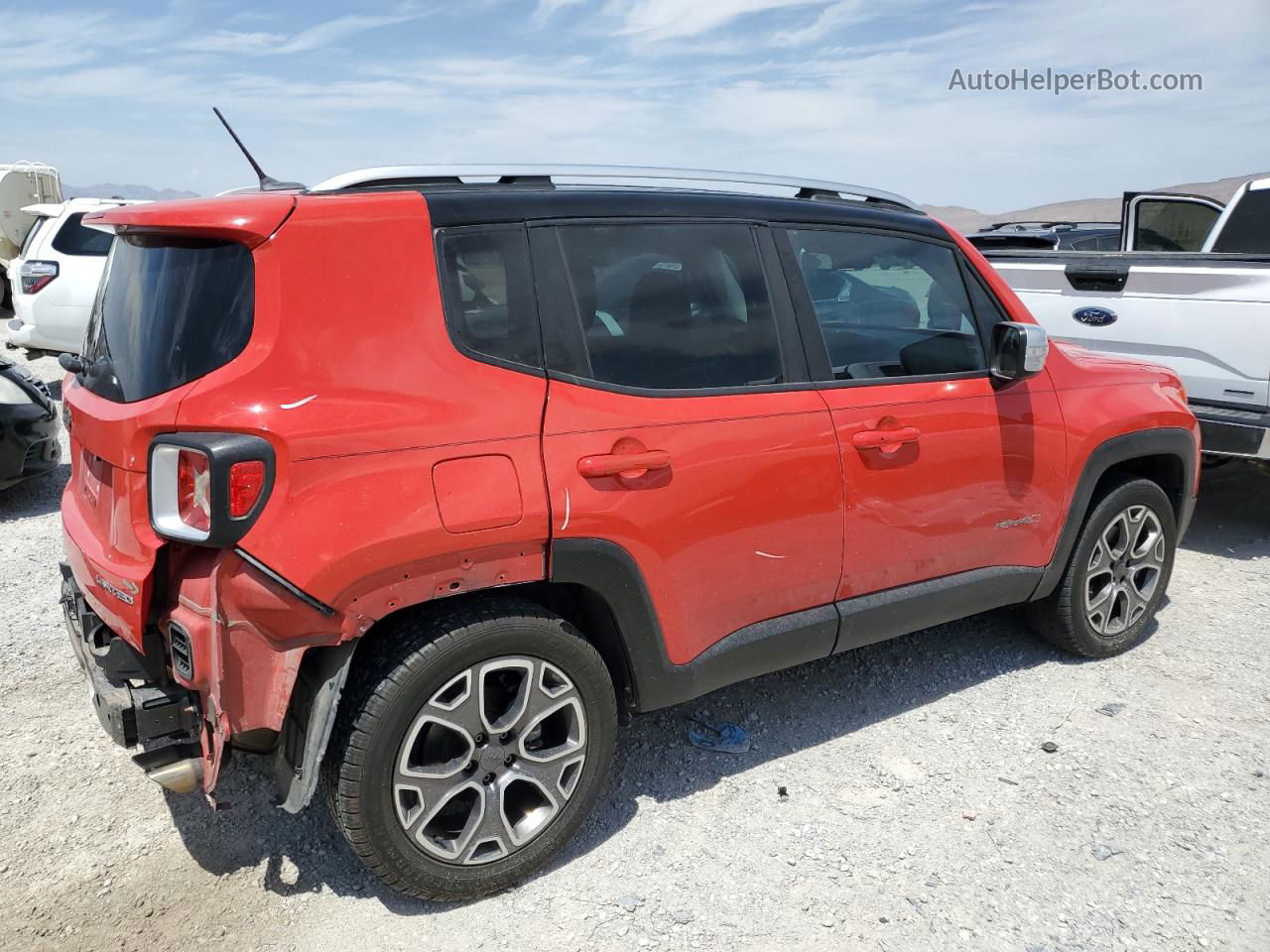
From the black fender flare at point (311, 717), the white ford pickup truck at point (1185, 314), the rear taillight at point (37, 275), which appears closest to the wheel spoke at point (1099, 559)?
the white ford pickup truck at point (1185, 314)

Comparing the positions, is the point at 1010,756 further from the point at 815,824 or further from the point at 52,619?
the point at 52,619

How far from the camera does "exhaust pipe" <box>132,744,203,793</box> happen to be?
2.48 metres

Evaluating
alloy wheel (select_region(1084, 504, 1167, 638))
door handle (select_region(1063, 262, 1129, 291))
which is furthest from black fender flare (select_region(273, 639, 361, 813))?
door handle (select_region(1063, 262, 1129, 291))

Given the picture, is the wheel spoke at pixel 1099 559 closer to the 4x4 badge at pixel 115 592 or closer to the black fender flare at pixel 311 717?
the black fender flare at pixel 311 717

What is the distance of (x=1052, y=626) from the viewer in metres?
4.18

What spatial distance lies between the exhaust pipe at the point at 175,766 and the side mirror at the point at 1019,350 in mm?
2878

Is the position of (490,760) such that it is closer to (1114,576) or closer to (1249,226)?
(1114,576)

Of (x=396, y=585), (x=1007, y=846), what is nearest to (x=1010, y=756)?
(x=1007, y=846)

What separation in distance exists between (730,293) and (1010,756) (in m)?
1.94

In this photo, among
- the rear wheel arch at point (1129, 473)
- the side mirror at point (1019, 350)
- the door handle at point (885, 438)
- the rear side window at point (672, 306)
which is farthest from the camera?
the rear wheel arch at point (1129, 473)

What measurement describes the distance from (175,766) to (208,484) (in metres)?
0.80

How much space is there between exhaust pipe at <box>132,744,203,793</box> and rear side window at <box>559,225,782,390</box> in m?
1.43

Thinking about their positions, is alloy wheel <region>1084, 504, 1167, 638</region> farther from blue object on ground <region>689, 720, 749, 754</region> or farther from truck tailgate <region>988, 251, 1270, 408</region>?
blue object on ground <region>689, 720, 749, 754</region>

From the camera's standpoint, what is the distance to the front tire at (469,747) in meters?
2.49
